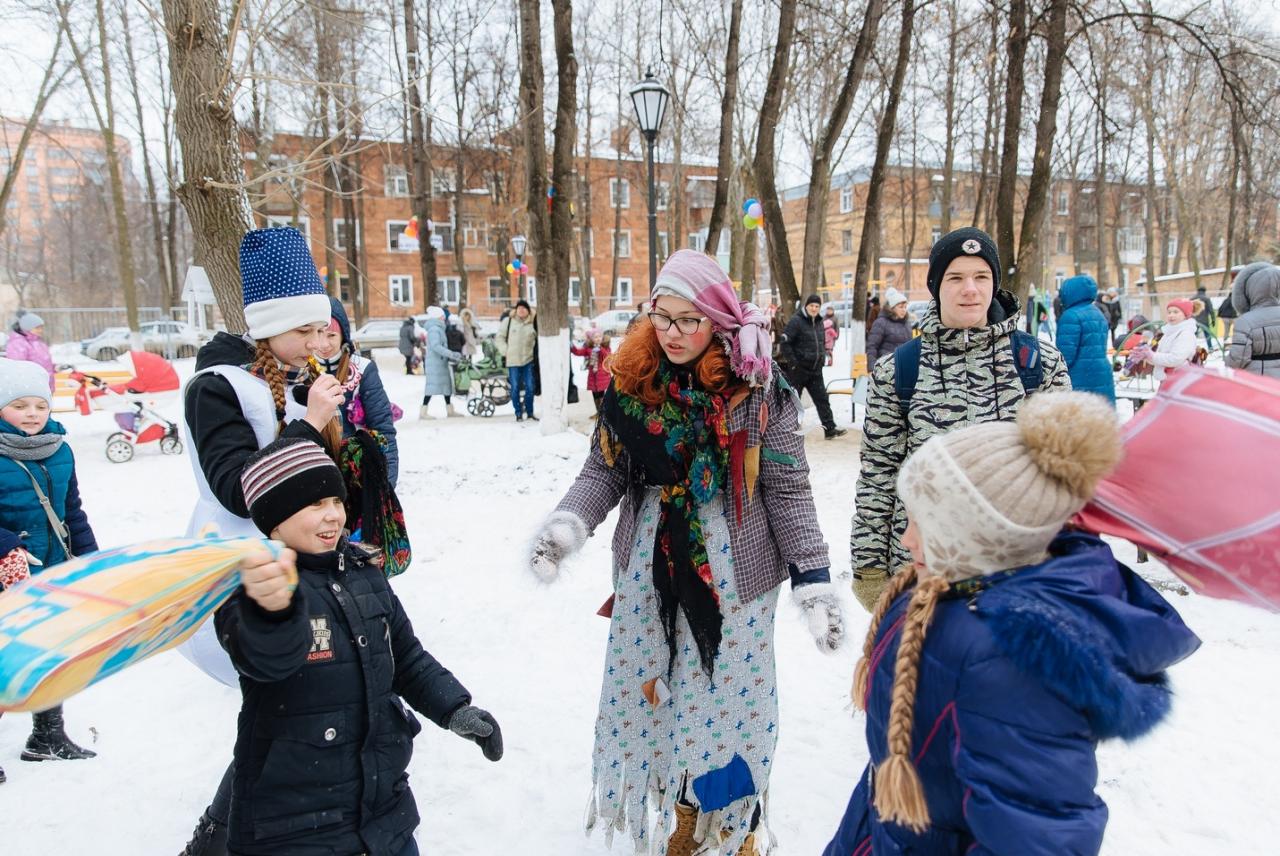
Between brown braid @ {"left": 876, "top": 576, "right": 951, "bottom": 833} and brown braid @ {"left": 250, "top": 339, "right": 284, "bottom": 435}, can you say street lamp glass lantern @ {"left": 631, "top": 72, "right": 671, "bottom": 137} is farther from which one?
brown braid @ {"left": 876, "top": 576, "right": 951, "bottom": 833}

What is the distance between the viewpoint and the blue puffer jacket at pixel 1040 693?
4.10 feet

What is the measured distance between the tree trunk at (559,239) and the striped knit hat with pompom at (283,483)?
885cm

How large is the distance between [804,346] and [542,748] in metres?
7.31

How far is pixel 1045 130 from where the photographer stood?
10.0m

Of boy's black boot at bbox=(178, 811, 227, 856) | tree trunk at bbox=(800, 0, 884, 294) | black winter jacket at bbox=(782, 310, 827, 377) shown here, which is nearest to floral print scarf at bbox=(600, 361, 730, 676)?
boy's black boot at bbox=(178, 811, 227, 856)

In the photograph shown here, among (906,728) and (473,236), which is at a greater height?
(473,236)

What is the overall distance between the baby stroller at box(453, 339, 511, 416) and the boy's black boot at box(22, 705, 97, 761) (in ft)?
32.6

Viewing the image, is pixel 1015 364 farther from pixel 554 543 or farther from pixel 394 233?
pixel 394 233

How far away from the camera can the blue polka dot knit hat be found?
2.41 m

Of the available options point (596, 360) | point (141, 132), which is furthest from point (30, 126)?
point (596, 360)

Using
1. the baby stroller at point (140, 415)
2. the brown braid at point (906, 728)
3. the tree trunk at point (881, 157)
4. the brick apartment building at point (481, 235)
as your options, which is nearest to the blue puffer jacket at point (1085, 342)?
the brown braid at point (906, 728)

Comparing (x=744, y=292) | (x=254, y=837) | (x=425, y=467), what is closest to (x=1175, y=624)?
(x=254, y=837)

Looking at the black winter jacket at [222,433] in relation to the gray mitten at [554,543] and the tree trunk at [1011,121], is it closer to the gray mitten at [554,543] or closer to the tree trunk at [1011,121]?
the gray mitten at [554,543]

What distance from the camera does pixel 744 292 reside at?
20.5 metres
